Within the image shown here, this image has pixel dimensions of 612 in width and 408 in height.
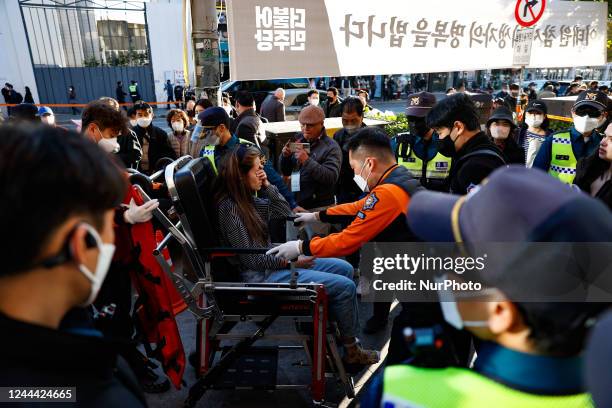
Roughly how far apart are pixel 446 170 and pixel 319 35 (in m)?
1.73

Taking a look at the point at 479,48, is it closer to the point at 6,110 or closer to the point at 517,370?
the point at 517,370

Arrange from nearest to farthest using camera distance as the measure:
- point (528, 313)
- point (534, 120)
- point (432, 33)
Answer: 1. point (528, 313)
2. point (432, 33)
3. point (534, 120)

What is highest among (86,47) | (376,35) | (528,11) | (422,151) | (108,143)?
(86,47)

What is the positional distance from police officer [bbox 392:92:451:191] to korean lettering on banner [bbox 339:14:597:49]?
2.00 ft

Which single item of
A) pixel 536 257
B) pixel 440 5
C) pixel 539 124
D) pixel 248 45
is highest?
pixel 440 5

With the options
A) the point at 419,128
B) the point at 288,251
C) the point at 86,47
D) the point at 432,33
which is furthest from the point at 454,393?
the point at 86,47

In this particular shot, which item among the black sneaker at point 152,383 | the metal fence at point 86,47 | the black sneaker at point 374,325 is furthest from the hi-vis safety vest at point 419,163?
the metal fence at point 86,47

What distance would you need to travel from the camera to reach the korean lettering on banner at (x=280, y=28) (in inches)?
96.5

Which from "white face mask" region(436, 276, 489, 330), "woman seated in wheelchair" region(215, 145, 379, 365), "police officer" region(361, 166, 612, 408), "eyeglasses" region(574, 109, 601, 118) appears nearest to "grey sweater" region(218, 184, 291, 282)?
"woman seated in wheelchair" region(215, 145, 379, 365)

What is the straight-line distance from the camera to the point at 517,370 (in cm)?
72

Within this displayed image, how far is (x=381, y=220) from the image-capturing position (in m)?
2.21

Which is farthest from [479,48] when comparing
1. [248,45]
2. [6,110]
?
[6,110]

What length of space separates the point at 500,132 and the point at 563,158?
2.03 ft

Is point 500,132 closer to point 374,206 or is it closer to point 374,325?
point 374,325
